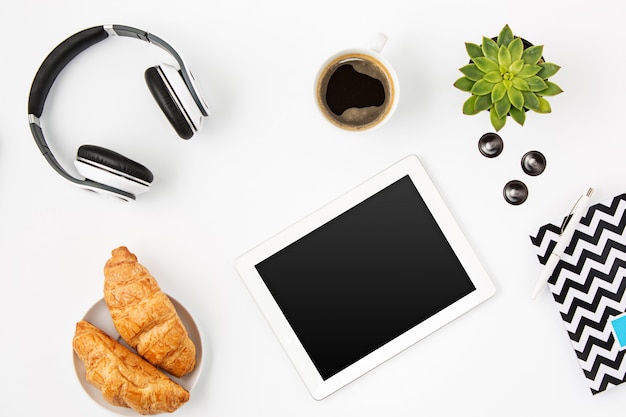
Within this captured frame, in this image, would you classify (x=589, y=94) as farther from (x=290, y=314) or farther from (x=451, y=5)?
(x=290, y=314)

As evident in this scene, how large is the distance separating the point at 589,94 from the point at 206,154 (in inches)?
28.3

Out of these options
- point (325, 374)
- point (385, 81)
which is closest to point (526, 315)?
point (325, 374)

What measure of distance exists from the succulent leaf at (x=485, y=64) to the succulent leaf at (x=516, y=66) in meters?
0.02

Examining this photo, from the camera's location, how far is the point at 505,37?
0.86 m

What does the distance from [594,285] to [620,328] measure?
3.5 inches

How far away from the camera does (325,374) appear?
0.95m

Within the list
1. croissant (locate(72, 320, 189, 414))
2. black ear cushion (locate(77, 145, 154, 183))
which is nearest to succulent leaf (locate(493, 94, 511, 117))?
black ear cushion (locate(77, 145, 154, 183))

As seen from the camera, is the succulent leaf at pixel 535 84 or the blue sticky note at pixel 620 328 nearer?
the succulent leaf at pixel 535 84

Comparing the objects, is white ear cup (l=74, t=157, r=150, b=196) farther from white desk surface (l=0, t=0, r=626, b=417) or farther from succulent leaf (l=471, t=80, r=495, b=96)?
succulent leaf (l=471, t=80, r=495, b=96)

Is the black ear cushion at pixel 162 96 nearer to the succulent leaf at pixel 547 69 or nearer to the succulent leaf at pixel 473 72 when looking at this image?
the succulent leaf at pixel 473 72

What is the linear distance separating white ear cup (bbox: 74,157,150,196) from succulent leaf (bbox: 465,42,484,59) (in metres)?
0.59

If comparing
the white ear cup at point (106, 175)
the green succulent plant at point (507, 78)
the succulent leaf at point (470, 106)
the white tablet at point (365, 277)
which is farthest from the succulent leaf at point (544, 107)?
the white ear cup at point (106, 175)

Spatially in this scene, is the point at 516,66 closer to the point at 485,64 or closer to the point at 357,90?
the point at 485,64

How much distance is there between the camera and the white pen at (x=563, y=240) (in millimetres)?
934
